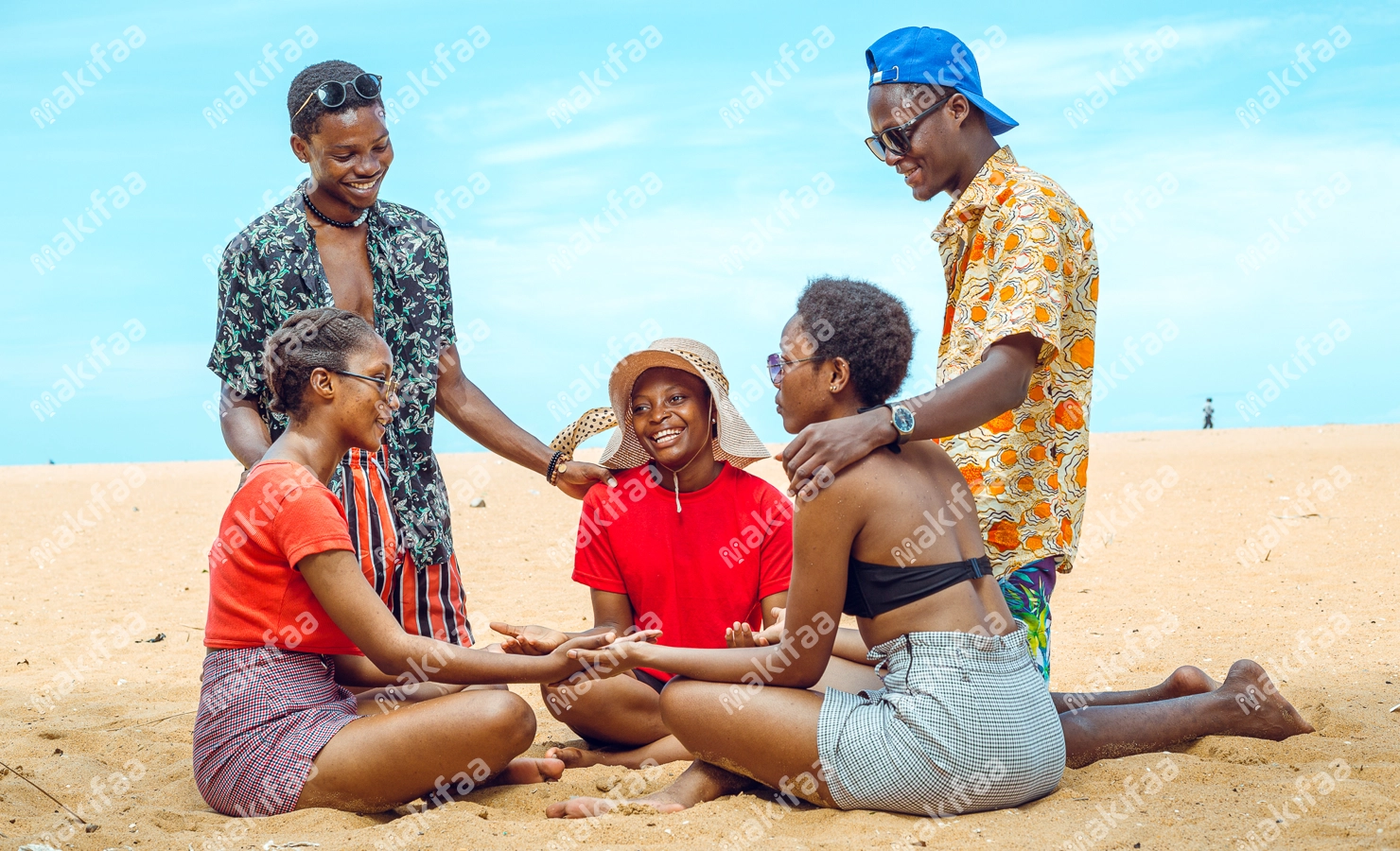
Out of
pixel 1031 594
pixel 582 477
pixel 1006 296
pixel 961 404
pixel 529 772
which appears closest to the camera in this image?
pixel 961 404

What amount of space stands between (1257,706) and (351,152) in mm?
4012

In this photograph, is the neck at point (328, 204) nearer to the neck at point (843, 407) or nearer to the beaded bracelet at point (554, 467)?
the beaded bracelet at point (554, 467)

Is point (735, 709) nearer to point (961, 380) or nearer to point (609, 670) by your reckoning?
point (609, 670)

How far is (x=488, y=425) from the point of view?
194 inches

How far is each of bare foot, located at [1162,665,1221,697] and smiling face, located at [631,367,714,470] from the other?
6.77ft

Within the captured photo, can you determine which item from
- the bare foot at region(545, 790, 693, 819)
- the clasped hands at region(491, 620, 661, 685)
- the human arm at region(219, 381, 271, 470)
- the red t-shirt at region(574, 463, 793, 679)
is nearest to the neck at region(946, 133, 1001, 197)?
the red t-shirt at region(574, 463, 793, 679)

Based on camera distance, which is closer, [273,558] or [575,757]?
[273,558]

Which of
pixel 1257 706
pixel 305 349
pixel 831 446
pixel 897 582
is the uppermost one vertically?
pixel 305 349

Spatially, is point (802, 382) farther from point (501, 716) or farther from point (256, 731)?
point (256, 731)

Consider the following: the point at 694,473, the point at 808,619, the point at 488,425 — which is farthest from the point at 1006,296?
the point at 488,425

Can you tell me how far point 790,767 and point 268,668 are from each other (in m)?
1.71

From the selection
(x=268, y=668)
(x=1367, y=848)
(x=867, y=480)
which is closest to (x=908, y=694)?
(x=867, y=480)

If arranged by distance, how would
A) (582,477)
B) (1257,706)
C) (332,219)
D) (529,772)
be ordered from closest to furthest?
(529,772) → (1257,706) → (332,219) → (582,477)

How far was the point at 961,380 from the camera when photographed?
3.34 metres
